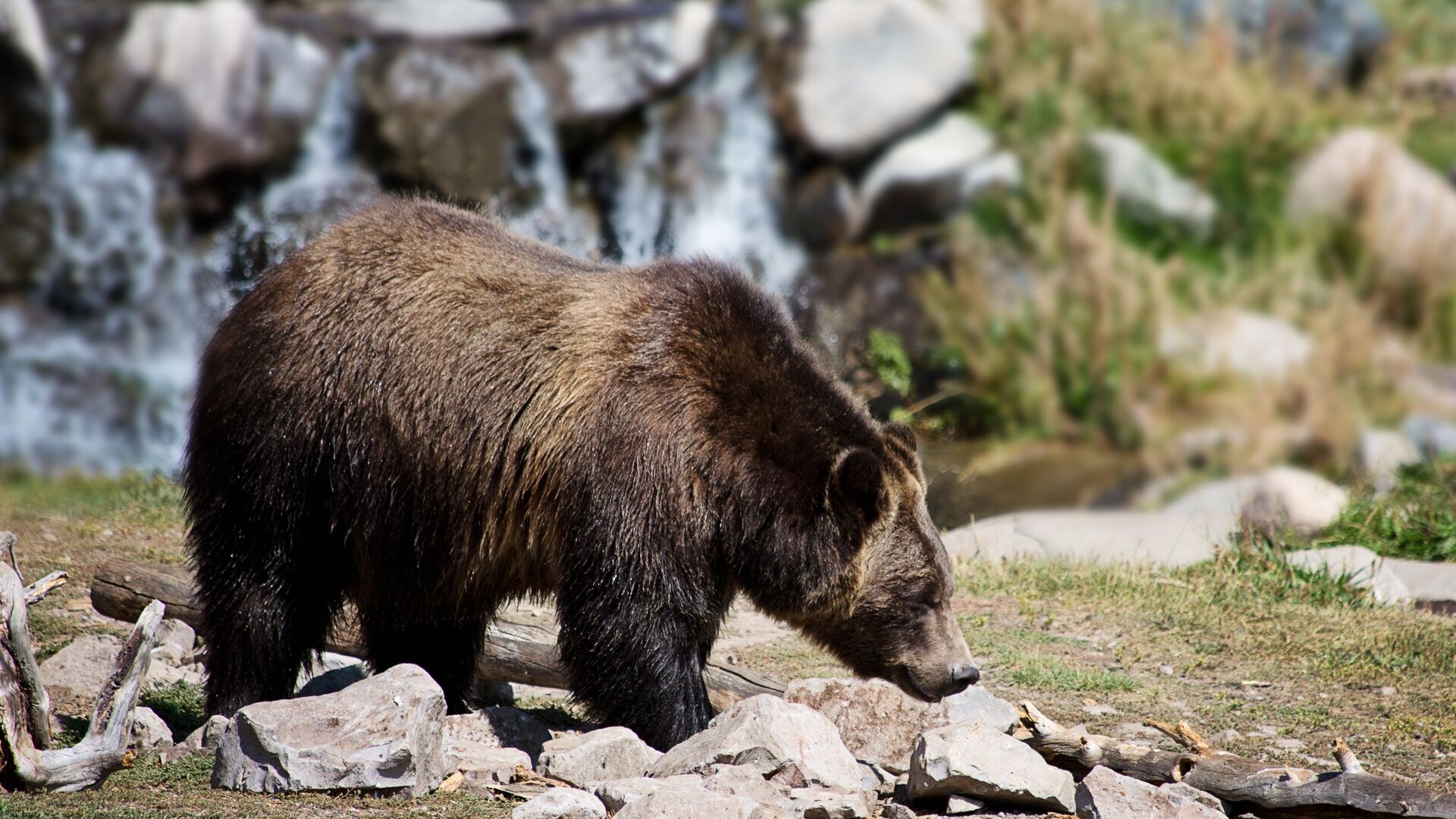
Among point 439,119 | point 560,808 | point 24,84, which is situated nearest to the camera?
point 560,808

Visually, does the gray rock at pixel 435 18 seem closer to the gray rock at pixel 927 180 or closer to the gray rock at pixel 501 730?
the gray rock at pixel 927 180

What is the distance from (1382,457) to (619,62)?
10.0m

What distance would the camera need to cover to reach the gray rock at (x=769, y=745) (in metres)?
5.24

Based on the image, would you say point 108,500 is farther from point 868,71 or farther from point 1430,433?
point 1430,433

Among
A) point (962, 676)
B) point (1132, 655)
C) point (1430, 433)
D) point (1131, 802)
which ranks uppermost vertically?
point (1430, 433)

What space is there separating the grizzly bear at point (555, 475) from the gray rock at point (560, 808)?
80 cm

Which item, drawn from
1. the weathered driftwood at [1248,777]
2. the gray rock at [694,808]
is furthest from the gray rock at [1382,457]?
the gray rock at [694,808]

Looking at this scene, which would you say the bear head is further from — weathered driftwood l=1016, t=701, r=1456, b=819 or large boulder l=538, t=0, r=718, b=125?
large boulder l=538, t=0, r=718, b=125

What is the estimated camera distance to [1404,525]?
34.6ft

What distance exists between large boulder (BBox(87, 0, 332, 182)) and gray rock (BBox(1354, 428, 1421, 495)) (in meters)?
11.9

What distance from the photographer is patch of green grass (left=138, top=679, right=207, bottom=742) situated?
638 cm

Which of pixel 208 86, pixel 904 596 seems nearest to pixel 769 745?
pixel 904 596

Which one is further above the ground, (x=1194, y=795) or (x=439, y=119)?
(x=439, y=119)

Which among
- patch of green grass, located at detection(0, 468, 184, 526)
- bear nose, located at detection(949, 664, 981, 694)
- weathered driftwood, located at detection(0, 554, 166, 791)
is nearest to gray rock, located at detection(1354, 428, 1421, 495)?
bear nose, located at detection(949, 664, 981, 694)
